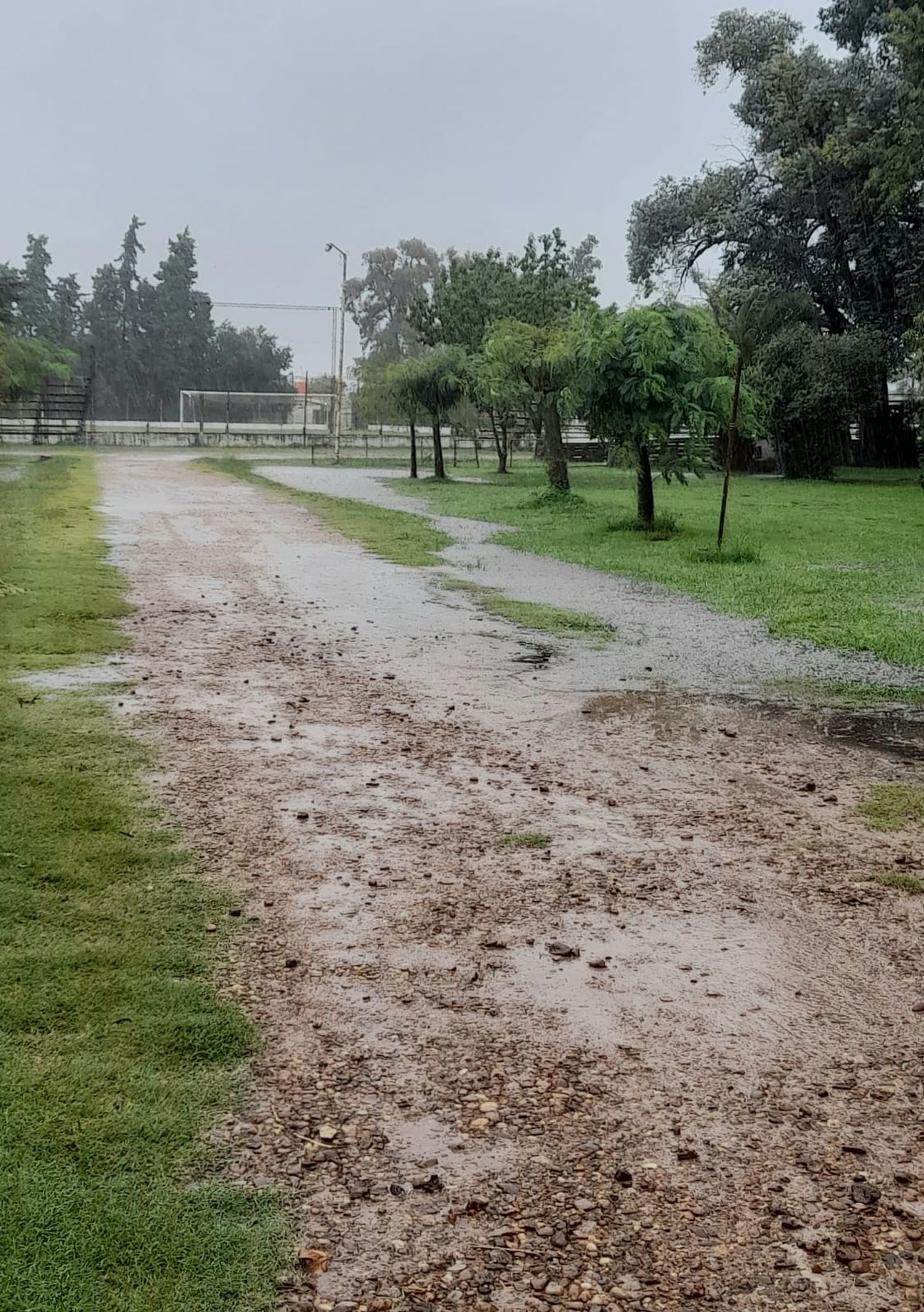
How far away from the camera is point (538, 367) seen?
2123 cm

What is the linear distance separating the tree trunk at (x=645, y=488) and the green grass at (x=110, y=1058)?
438 inches

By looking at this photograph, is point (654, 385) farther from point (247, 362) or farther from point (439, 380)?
point (247, 362)

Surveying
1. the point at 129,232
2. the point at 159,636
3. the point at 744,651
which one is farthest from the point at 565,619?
the point at 129,232

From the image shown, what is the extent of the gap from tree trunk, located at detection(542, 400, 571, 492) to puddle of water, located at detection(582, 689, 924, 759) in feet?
49.8

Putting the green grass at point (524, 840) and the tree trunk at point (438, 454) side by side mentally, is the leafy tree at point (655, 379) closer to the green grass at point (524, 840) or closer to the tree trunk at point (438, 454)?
the green grass at point (524, 840)

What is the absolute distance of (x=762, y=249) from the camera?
104ft

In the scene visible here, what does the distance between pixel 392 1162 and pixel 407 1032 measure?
1.80 feet

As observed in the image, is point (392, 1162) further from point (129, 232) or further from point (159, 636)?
point (129, 232)

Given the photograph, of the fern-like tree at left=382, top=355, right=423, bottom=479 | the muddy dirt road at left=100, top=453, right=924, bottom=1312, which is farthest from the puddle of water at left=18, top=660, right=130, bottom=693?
the fern-like tree at left=382, top=355, right=423, bottom=479

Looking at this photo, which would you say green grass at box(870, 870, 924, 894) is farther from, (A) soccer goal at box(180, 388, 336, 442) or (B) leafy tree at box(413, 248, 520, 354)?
(A) soccer goal at box(180, 388, 336, 442)

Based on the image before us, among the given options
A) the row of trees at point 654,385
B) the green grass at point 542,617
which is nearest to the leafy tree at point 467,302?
the row of trees at point 654,385

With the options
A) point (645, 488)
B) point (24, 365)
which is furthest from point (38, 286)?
point (645, 488)

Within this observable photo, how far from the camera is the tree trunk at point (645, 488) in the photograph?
15.5m

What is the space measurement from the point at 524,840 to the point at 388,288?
3355 inches
